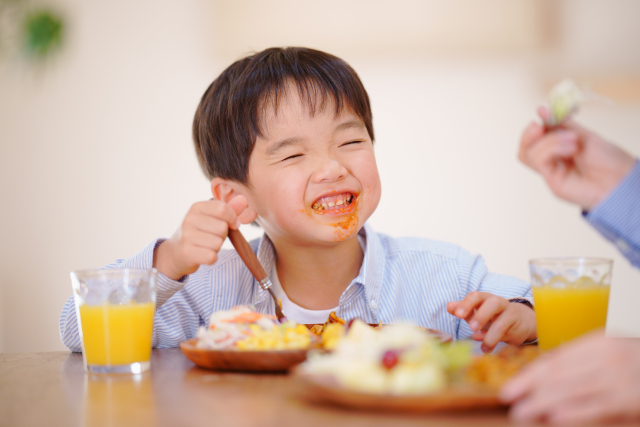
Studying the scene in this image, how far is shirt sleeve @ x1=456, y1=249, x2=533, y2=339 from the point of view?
55.2 inches

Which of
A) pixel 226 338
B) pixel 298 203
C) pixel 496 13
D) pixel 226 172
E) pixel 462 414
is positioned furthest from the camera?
pixel 496 13


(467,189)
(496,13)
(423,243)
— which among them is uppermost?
(496,13)

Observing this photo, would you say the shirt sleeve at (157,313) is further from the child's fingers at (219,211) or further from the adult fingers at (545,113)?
the adult fingers at (545,113)

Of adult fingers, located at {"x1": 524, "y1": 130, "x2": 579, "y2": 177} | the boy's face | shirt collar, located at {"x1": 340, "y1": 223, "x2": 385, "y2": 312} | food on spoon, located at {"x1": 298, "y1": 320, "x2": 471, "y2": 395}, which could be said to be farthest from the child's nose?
food on spoon, located at {"x1": 298, "y1": 320, "x2": 471, "y2": 395}

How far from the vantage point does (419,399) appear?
533mm

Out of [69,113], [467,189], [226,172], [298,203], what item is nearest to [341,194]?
[298,203]

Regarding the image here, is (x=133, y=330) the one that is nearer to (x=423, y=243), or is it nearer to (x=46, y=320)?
(x=423, y=243)

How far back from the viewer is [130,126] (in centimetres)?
325

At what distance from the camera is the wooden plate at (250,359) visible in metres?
0.80

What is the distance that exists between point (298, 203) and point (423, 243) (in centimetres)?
46

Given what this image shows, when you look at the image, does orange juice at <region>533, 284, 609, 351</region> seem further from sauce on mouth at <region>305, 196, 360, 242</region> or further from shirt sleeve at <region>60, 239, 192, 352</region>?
shirt sleeve at <region>60, 239, 192, 352</region>

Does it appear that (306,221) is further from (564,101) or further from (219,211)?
(564,101)

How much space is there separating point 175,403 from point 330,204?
0.81 metres

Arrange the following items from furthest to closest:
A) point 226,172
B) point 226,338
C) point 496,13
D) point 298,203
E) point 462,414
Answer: point 496,13 < point 226,172 < point 298,203 < point 226,338 < point 462,414
